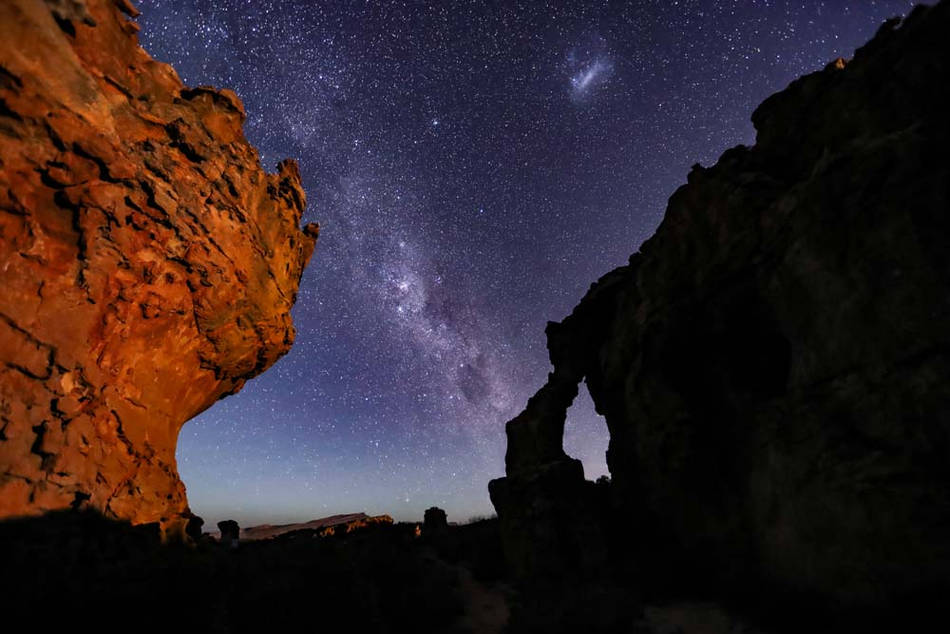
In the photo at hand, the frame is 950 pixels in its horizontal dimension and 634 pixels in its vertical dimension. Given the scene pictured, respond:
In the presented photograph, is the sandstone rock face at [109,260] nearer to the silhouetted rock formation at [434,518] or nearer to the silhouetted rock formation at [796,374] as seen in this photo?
the silhouetted rock formation at [796,374]

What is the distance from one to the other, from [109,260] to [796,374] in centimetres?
1593

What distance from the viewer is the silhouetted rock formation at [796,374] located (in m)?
5.90

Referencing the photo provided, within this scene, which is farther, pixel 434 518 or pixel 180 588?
pixel 434 518

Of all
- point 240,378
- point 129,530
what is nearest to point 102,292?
point 129,530

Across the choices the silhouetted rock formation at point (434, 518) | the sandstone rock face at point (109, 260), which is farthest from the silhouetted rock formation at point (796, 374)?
the silhouetted rock formation at point (434, 518)

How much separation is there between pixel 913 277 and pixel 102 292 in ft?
53.1

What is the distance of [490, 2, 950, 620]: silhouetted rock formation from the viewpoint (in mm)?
5898

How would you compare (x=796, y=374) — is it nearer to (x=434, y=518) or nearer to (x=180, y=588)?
(x=180, y=588)

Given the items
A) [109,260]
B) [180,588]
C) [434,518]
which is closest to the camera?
[180,588]

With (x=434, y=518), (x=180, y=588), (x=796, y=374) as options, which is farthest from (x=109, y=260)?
(x=434, y=518)

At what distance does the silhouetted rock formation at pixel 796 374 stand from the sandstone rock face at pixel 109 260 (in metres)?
11.5

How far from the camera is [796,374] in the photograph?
310 inches

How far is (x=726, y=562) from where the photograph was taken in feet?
30.5

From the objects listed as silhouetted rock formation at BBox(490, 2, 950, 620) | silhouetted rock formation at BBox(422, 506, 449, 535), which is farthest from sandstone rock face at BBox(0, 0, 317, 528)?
silhouetted rock formation at BBox(422, 506, 449, 535)
